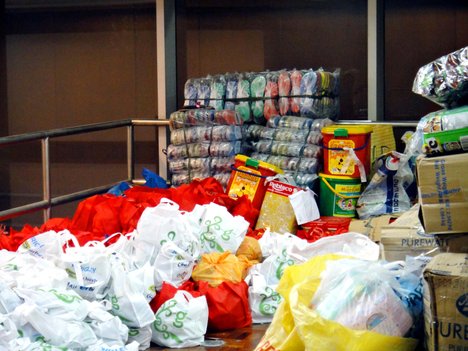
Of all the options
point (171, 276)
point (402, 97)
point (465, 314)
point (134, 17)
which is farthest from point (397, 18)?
point (465, 314)

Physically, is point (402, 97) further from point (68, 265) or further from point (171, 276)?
point (68, 265)

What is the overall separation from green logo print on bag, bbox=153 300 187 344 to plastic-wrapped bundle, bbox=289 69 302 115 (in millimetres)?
2500

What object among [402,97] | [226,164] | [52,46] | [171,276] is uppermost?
[52,46]

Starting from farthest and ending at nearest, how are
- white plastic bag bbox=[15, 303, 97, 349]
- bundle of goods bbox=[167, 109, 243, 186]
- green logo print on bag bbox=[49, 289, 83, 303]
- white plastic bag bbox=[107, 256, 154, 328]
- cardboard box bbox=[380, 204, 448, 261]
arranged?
1. bundle of goods bbox=[167, 109, 243, 186]
2. white plastic bag bbox=[107, 256, 154, 328]
3. green logo print on bag bbox=[49, 289, 83, 303]
4. white plastic bag bbox=[15, 303, 97, 349]
5. cardboard box bbox=[380, 204, 448, 261]

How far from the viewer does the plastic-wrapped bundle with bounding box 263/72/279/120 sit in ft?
23.9

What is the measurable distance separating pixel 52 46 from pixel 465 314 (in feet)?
22.8

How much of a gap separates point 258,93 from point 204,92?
454 millimetres

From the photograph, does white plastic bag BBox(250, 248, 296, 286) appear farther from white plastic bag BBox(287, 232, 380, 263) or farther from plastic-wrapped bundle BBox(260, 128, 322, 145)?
plastic-wrapped bundle BBox(260, 128, 322, 145)

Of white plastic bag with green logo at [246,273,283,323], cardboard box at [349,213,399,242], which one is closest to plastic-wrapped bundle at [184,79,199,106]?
cardboard box at [349,213,399,242]

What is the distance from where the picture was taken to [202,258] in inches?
220

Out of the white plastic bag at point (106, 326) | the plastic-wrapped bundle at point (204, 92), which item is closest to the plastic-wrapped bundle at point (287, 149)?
the plastic-wrapped bundle at point (204, 92)

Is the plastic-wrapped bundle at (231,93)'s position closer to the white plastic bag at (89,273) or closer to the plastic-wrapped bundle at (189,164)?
the plastic-wrapped bundle at (189,164)

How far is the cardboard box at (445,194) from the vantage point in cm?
328

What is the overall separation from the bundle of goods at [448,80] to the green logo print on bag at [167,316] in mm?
2022
